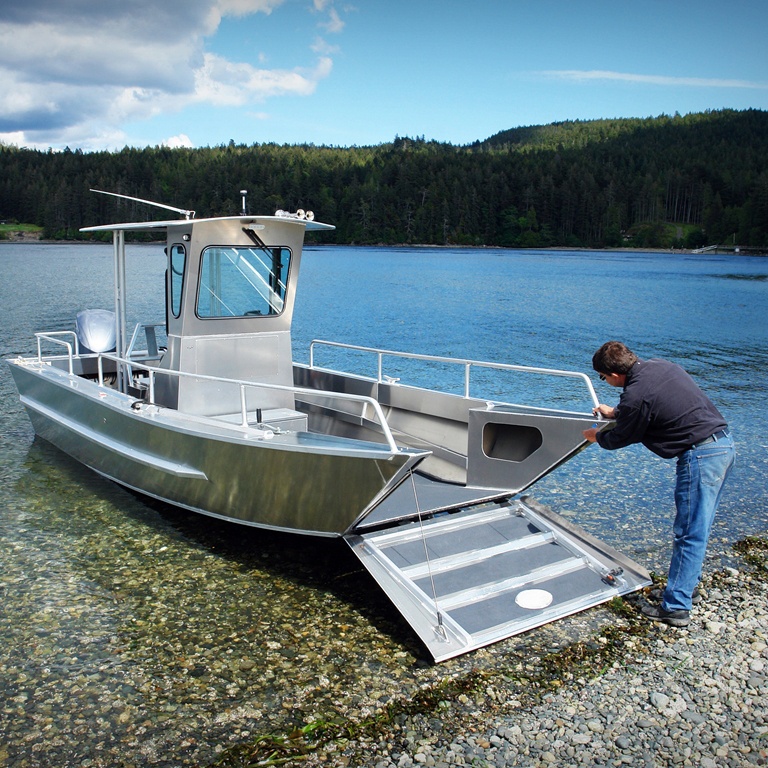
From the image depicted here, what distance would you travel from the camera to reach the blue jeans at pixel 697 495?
4938 millimetres

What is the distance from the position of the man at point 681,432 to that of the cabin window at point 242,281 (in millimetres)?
3966

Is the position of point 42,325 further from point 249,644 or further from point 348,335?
point 249,644

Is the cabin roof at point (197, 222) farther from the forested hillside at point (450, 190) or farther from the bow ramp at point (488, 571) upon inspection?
the forested hillside at point (450, 190)

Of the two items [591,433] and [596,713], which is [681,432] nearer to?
[591,433]

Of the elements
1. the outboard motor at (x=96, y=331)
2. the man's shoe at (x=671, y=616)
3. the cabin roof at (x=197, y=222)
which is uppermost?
the cabin roof at (x=197, y=222)

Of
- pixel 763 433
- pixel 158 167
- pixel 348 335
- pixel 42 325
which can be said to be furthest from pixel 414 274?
pixel 158 167

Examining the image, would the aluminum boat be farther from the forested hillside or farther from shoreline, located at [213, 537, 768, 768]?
the forested hillside

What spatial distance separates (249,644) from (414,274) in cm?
5569

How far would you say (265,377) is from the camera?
8.05 m

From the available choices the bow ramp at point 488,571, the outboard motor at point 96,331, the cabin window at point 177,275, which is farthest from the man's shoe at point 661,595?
the outboard motor at point 96,331

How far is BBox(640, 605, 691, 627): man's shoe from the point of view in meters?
5.33

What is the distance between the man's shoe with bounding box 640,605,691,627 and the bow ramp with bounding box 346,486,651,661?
0.94 feet

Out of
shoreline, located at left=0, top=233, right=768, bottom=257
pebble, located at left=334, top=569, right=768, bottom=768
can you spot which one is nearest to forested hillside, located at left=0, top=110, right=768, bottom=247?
shoreline, located at left=0, top=233, right=768, bottom=257

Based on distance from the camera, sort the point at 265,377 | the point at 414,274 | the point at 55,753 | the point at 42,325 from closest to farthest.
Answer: the point at 55,753, the point at 265,377, the point at 42,325, the point at 414,274
